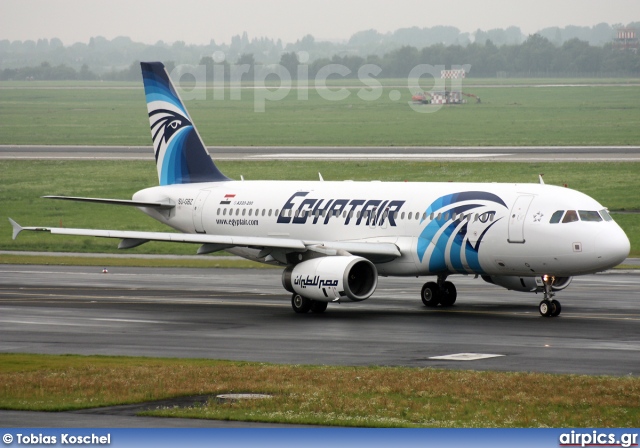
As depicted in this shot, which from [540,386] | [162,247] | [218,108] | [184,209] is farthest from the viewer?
[218,108]

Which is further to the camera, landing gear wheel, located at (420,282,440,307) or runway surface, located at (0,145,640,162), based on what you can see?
runway surface, located at (0,145,640,162)

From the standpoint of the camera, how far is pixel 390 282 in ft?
180

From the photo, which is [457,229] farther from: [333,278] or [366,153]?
[366,153]

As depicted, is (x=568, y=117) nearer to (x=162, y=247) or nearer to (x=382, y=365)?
(x=162, y=247)

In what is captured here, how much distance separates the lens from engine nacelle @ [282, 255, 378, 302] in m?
40.3

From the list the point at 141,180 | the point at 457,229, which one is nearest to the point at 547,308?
the point at 457,229

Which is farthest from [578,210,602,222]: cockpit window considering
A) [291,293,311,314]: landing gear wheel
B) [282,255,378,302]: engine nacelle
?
[291,293,311,314]: landing gear wheel

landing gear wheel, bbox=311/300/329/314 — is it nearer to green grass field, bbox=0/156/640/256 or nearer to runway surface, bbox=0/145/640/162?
green grass field, bbox=0/156/640/256

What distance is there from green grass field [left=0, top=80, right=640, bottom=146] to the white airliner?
77432 mm

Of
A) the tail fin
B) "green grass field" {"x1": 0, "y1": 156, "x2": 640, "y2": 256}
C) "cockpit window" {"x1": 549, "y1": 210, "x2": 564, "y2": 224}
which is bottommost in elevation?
"green grass field" {"x1": 0, "y1": 156, "x2": 640, "y2": 256}

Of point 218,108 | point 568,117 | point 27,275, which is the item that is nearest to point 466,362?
point 27,275

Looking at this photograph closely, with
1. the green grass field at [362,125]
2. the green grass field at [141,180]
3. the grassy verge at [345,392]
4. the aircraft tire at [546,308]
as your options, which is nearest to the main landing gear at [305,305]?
the aircraft tire at [546,308]

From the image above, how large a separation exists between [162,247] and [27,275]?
49.5 ft

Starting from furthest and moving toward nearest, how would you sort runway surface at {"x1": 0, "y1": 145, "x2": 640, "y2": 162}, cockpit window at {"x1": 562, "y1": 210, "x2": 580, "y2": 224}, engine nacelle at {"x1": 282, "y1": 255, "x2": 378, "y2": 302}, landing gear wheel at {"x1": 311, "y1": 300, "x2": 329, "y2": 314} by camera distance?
1. runway surface at {"x1": 0, "y1": 145, "x2": 640, "y2": 162}
2. landing gear wheel at {"x1": 311, "y1": 300, "x2": 329, "y2": 314}
3. engine nacelle at {"x1": 282, "y1": 255, "x2": 378, "y2": 302}
4. cockpit window at {"x1": 562, "y1": 210, "x2": 580, "y2": 224}
